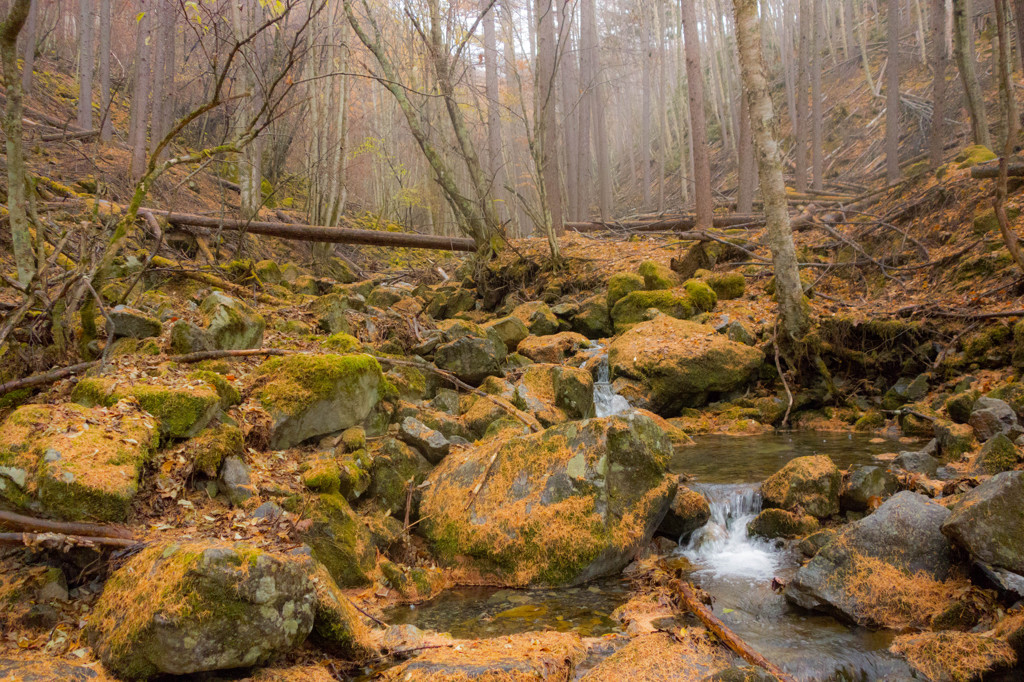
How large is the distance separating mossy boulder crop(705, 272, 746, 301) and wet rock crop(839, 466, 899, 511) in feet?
23.5

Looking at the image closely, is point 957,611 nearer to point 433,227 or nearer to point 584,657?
point 584,657

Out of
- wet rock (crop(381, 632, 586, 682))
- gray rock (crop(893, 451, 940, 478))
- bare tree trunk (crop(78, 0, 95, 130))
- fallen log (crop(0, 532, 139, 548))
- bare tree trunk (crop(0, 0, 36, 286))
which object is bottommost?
wet rock (crop(381, 632, 586, 682))

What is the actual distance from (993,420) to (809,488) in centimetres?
245

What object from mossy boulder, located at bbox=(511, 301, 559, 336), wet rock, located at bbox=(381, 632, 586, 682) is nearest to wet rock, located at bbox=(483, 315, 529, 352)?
mossy boulder, located at bbox=(511, 301, 559, 336)

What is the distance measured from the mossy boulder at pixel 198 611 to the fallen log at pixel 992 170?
11122mm

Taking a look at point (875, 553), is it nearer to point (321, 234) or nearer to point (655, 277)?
point (655, 277)

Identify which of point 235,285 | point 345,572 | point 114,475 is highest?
point 235,285

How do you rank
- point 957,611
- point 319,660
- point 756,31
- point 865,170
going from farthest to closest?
point 865,170 → point 756,31 → point 957,611 → point 319,660

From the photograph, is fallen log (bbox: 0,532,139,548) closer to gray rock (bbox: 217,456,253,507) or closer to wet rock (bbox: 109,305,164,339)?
gray rock (bbox: 217,456,253,507)

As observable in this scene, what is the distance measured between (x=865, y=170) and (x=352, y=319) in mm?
21304

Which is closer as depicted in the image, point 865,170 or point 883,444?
point 883,444

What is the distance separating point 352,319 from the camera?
9055mm

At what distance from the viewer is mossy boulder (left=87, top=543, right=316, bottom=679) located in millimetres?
2742

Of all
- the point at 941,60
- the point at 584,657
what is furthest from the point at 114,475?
the point at 941,60
